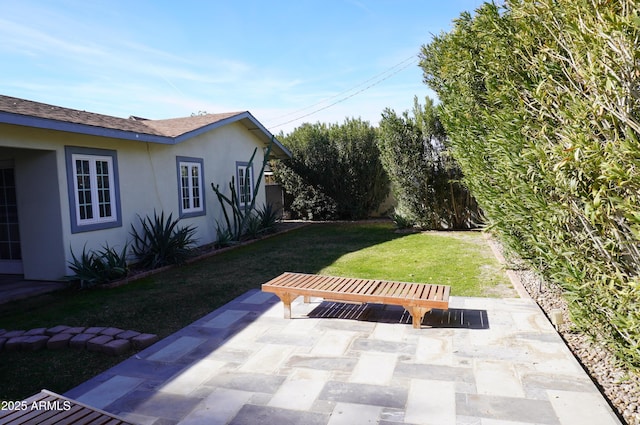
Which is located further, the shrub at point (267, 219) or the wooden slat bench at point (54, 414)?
the shrub at point (267, 219)

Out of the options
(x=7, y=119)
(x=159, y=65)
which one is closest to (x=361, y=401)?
(x=7, y=119)

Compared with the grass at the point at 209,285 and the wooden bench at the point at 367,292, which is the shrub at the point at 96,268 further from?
the wooden bench at the point at 367,292

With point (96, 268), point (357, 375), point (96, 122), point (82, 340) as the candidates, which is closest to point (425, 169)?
point (96, 122)

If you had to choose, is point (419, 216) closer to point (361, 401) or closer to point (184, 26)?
point (184, 26)

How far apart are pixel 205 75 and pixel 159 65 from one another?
261 centimetres

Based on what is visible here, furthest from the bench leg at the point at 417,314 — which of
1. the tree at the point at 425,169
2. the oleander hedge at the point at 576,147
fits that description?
the tree at the point at 425,169

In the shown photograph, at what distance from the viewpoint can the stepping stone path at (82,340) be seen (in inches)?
165

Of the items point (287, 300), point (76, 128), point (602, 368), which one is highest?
point (76, 128)

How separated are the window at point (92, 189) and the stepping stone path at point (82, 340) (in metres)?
3.22

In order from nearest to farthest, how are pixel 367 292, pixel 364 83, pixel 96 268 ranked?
1. pixel 367 292
2. pixel 96 268
3. pixel 364 83

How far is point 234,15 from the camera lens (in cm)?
1421

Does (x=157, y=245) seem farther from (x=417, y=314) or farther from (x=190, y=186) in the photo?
(x=417, y=314)

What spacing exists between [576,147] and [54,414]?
3.48 metres

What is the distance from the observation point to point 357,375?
347 cm
